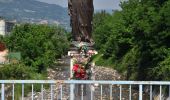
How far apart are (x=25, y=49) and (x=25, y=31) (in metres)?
3.84

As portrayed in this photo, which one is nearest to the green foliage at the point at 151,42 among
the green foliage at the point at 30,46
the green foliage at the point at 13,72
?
the green foliage at the point at 13,72

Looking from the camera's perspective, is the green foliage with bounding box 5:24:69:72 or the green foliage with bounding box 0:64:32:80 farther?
the green foliage with bounding box 5:24:69:72

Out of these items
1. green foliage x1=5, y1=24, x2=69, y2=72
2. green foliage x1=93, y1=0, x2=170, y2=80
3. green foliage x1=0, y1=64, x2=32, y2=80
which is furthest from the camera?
green foliage x1=5, y1=24, x2=69, y2=72

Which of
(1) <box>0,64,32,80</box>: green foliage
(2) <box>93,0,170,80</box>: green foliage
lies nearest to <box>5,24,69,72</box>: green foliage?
(1) <box>0,64,32,80</box>: green foliage

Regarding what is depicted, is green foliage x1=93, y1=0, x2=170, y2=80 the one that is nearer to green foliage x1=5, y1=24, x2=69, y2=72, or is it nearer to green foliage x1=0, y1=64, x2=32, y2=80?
green foliage x1=0, y1=64, x2=32, y2=80

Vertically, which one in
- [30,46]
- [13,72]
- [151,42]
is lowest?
[13,72]

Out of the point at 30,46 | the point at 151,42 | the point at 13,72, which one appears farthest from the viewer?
the point at 30,46

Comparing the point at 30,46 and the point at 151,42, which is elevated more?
the point at 151,42

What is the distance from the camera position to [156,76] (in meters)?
26.4

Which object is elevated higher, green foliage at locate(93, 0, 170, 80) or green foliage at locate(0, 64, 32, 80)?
green foliage at locate(93, 0, 170, 80)

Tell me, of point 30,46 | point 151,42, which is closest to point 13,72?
point 151,42

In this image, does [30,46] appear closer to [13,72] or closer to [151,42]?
[13,72]

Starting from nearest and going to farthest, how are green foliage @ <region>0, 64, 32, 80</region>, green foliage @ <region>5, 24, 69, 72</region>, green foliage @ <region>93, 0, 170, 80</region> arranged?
1. green foliage @ <region>93, 0, 170, 80</region>
2. green foliage @ <region>0, 64, 32, 80</region>
3. green foliage @ <region>5, 24, 69, 72</region>

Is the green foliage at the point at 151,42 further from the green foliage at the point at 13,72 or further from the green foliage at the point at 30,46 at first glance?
the green foliage at the point at 30,46
